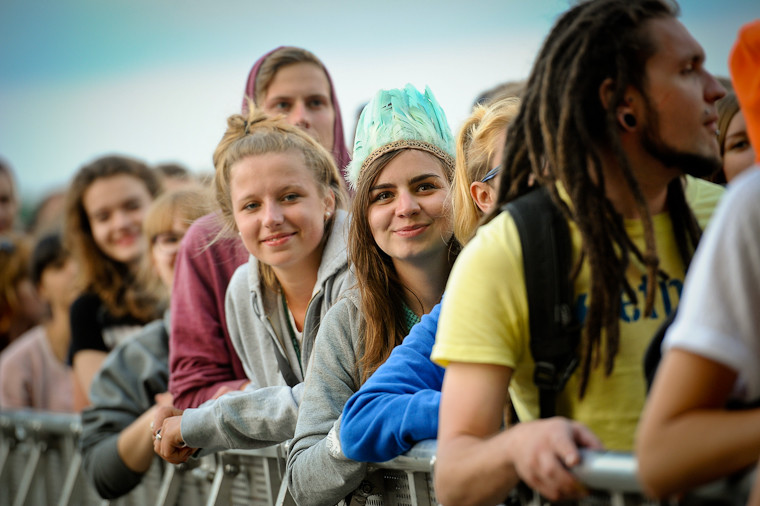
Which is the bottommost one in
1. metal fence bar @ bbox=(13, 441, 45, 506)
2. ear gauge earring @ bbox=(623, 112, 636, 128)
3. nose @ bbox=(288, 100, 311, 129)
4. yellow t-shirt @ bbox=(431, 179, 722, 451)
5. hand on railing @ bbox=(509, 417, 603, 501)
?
metal fence bar @ bbox=(13, 441, 45, 506)

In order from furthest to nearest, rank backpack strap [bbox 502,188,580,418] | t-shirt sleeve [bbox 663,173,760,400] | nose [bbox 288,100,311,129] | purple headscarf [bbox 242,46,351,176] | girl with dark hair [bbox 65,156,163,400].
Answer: girl with dark hair [bbox 65,156,163,400], purple headscarf [bbox 242,46,351,176], nose [bbox 288,100,311,129], backpack strap [bbox 502,188,580,418], t-shirt sleeve [bbox 663,173,760,400]

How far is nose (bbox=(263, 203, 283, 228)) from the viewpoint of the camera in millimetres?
3355

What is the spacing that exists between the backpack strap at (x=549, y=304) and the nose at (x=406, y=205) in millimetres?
1086

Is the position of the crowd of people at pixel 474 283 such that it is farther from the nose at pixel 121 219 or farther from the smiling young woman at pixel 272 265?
the nose at pixel 121 219

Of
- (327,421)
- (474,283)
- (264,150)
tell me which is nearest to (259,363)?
(264,150)

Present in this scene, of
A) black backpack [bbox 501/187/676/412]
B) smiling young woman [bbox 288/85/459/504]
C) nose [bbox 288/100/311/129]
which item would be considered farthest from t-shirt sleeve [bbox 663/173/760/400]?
nose [bbox 288/100/311/129]

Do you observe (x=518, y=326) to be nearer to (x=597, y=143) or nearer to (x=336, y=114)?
(x=597, y=143)

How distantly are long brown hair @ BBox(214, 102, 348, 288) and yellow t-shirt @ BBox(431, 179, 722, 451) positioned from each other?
1797 millimetres

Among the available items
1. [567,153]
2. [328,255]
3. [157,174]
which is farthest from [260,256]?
[157,174]

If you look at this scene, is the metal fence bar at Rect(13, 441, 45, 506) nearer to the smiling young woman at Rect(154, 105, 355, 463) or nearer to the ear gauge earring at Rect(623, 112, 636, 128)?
the smiling young woman at Rect(154, 105, 355, 463)

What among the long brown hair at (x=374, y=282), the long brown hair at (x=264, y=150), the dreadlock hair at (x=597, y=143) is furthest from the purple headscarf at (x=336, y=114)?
the dreadlock hair at (x=597, y=143)

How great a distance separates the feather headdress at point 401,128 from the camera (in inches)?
119

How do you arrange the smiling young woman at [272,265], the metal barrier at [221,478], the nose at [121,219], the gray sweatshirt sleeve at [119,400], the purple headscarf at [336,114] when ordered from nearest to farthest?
the metal barrier at [221,478] < the smiling young woman at [272,265] < the gray sweatshirt sleeve at [119,400] < the purple headscarf at [336,114] < the nose at [121,219]

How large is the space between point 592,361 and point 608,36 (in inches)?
23.5
